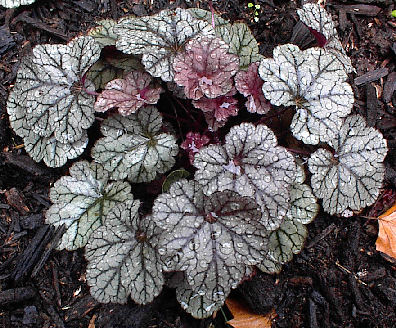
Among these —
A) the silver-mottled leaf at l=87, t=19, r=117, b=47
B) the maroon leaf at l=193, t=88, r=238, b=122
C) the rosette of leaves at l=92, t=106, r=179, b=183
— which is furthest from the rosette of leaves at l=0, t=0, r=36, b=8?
the maroon leaf at l=193, t=88, r=238, b=122

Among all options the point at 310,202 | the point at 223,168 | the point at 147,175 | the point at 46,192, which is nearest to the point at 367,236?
the point at 310,202

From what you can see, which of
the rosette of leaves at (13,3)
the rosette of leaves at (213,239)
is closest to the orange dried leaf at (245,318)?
the rosette of leaves at (213,239)

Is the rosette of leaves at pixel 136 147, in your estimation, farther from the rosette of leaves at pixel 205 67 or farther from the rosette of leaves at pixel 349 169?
the rosette of leaves at pixel 349 169

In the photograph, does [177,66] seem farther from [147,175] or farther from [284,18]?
[284,18]

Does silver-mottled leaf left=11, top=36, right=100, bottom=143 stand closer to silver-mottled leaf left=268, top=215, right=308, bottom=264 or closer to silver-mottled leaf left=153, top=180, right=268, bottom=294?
silver-mottled leaf left=153, top=180, right=268, bottom=294

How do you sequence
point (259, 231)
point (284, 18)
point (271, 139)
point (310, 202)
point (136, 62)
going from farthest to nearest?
point (284, 18) → point (136, 62) → point (310, 202) → point (271, 139) → point (259, 231)

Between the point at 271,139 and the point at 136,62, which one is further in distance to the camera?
the point at 136,62

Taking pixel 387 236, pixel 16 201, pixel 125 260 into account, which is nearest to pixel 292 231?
pixel 387 236

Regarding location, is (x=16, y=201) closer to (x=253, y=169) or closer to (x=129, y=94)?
(x=129, y=94)
